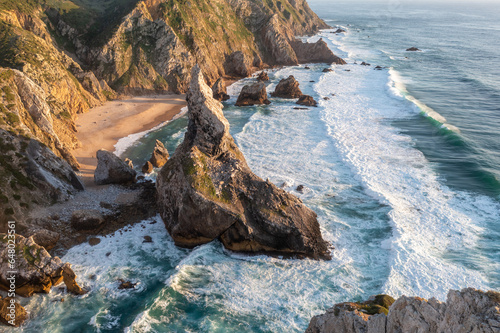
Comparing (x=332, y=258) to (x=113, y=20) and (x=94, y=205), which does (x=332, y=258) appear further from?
(x=113, y=20)

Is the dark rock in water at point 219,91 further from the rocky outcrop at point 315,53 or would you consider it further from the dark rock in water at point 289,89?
the rocky outcrop at point 315,53

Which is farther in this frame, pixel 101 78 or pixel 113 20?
pixel 113 20

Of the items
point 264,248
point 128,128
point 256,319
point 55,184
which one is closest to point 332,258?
point 264,248

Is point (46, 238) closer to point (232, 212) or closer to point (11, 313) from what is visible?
point (11, 313)

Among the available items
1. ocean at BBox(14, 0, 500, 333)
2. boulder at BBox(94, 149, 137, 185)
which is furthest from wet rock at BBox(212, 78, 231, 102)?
boulder at BBox(94, 149, 137, 185)

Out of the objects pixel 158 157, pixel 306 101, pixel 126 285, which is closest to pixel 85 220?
pixel 126 285

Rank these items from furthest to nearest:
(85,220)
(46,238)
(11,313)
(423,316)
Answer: (85,220)
(46,238)
(11,313)
(423,316)
